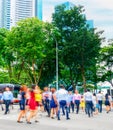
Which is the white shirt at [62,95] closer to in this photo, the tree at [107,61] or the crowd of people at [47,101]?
the crowd of people at [47,101]

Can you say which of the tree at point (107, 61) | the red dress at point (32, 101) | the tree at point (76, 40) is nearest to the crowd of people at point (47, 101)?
the red dress at point (32, 101)

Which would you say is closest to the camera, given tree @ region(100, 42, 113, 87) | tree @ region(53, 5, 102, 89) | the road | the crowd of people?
the road

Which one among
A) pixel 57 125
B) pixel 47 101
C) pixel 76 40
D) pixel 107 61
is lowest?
pixel 57 125

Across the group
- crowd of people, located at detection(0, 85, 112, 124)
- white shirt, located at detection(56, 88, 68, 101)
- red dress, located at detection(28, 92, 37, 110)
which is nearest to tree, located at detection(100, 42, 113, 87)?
crowd of people, located at detection(0, 85, 112, 124)

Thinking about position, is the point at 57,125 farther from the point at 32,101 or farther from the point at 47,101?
the point at 47,101

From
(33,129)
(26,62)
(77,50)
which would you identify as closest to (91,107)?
(33,129)

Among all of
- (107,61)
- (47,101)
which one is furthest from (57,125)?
(107,61)

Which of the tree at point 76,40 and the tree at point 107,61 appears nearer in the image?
the tree at point 76,40

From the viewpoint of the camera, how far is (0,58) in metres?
64.6

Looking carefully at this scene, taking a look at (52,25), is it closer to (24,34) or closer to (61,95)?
(24,34)

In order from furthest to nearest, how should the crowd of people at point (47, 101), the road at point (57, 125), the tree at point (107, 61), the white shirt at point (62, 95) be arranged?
1. the tree at point (107, 61)
2. the white shirt at point (62, 95)
3. the crowd of people at point (47, 101)
4. the road at point (57, 125)

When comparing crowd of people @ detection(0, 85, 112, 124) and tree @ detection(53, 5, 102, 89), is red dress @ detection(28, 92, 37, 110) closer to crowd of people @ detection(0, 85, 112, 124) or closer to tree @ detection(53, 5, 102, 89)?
crowd of people @ detection(0, 85, 112, 124)

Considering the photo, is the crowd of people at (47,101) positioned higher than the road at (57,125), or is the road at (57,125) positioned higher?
the crowd of people at (47,101)

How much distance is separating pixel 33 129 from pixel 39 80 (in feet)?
165
